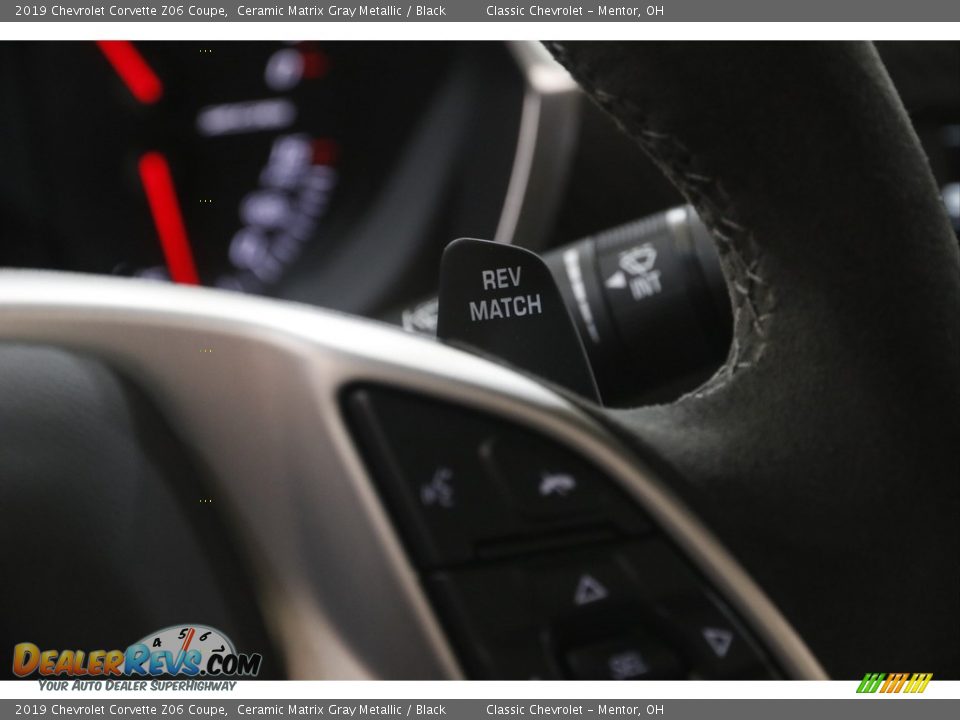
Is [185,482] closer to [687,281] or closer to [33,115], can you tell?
[687,281]

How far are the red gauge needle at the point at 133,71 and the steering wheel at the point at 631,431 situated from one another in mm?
1066

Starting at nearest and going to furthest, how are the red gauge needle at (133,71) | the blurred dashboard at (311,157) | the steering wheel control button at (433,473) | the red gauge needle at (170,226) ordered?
the steering wheel control button at (433,473), the blurred dashboard at (311,157), the red gauge needle at (170,226), the red gauge needle at (133,71)

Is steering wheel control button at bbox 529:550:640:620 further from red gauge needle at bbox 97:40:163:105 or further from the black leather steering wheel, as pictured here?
red gauge needle at bbox 97:40:163:105

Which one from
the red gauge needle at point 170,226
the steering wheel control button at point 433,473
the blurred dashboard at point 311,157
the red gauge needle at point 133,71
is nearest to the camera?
the steering wheel control button at point 433,473

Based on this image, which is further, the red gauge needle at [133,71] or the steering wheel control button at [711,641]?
the red gauge needle at [133,71]

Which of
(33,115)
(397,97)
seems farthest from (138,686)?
(33,115)

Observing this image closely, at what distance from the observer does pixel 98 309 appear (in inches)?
16.5

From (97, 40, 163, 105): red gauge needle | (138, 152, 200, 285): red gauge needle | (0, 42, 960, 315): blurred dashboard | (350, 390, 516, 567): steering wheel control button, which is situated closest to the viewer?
(350, 390, 516, 567): steering wheel control button

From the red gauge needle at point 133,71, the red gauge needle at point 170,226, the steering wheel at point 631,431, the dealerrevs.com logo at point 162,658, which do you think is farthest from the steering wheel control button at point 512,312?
the red gauge needle at point 133,71

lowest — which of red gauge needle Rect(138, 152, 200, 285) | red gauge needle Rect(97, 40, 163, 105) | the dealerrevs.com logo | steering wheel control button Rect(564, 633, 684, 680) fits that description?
steering wheel control button Rect(564, 633, 684, 680)

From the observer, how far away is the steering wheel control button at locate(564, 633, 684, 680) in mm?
397

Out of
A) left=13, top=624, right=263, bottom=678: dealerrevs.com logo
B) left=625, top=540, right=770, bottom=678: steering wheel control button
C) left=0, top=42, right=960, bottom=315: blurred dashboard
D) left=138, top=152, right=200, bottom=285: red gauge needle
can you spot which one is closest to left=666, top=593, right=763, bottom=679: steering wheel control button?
left=625, top=540, right=770, bottom=678: steering wheel control button

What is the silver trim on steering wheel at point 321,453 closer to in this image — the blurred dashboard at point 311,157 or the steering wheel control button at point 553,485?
the steering wheel control button at point 553,485

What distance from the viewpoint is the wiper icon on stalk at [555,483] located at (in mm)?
390
